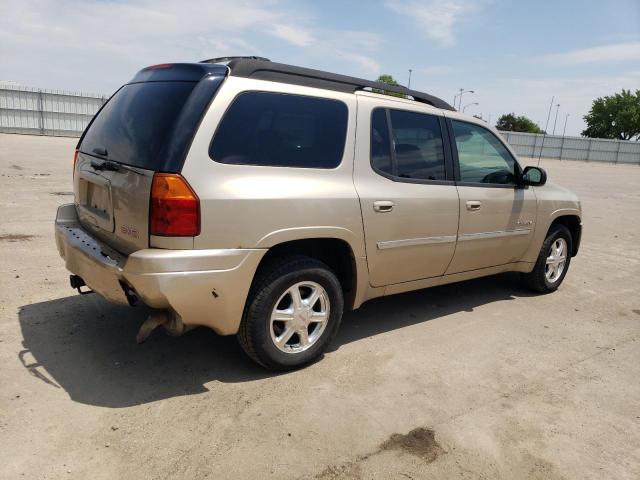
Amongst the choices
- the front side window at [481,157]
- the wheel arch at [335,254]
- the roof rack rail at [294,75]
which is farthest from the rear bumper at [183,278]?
the front side window at [481,157]

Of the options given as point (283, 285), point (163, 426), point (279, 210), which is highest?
point (279, 210)

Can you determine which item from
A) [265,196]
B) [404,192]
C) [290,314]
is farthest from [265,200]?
[404,192]

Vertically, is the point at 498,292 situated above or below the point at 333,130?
below

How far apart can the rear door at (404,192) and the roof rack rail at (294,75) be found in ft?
0.44

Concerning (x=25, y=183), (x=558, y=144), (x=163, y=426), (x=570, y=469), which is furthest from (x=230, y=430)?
(x=558, y=144)

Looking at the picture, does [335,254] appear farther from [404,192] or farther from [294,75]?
[294,75]

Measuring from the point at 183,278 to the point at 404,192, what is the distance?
5.89 ft

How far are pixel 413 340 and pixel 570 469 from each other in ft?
5.26

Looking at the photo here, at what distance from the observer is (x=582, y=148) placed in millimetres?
47719

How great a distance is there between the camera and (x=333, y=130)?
11.3 ft

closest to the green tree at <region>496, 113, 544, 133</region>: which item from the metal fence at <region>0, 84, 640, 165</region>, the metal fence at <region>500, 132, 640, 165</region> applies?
the metal fence at <region>500, 132, 640, 165</region>

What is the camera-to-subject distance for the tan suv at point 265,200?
2811mm

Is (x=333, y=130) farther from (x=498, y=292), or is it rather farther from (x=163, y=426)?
(x=498, y=292)

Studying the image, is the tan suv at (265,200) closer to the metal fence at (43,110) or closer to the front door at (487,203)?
the front door at (487,203)
